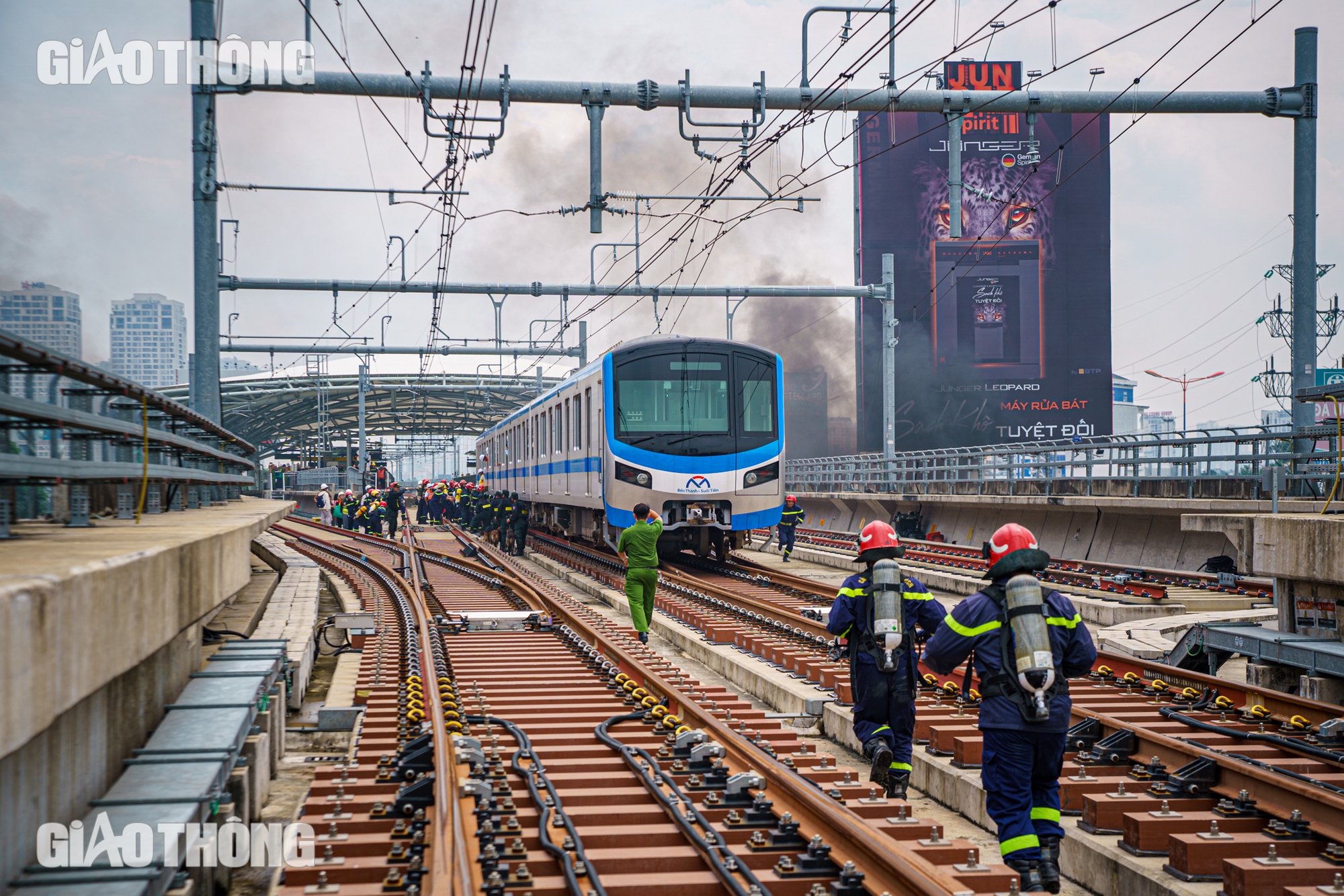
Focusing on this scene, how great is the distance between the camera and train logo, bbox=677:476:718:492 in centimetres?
Result: 1747

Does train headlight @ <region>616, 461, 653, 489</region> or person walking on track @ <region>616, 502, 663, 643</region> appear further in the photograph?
train headlight @ <region>616, 461, 653, 489</region>

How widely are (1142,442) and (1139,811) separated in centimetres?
1218

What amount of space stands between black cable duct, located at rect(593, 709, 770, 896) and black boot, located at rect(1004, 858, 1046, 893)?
1.18m

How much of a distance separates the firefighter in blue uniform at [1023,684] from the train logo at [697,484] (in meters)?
12.2

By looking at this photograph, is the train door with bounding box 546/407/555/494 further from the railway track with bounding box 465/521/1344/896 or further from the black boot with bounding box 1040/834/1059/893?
the black boot with bounding box 1040/834/1059/893

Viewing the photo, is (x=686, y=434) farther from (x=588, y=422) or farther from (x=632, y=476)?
(x=588, y=422)

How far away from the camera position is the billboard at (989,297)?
2002 inches

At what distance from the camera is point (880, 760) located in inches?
243

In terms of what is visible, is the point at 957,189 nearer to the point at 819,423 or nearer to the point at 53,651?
the point at 53,651

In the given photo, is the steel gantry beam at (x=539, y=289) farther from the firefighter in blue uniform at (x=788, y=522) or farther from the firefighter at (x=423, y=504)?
the firefighter at (x=423, y=504)

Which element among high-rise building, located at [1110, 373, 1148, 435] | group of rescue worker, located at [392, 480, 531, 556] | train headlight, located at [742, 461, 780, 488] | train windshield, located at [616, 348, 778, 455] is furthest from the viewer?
high-rise building, located at [1110, 373, 1148, 435]

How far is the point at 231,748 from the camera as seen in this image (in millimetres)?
5488

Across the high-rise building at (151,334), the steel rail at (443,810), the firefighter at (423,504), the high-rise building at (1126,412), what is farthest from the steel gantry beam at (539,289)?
the high-rise building at (1126,412)

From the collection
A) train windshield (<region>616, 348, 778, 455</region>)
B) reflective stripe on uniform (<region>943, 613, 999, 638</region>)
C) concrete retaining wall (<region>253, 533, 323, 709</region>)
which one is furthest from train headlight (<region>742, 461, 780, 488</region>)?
reflective stripe on uniform (<region>943, 613, 999, 638</region>)
